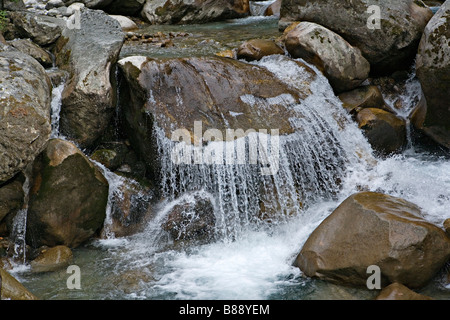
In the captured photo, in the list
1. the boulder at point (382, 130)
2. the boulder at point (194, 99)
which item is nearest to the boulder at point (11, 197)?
the boulder at point (194, 99)

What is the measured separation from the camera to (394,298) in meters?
4.97

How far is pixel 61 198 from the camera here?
21.3 ft

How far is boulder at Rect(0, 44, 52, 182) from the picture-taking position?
5988 millimetres

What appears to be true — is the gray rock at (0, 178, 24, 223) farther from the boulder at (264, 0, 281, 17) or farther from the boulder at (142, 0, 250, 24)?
the boulder at (264, 0, 281, 17)

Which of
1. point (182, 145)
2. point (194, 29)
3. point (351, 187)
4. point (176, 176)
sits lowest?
point (351, 187)

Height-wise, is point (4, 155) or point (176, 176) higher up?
point (4, 155)

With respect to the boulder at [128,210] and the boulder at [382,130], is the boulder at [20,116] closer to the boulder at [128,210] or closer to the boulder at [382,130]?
the boulder at [128,210]

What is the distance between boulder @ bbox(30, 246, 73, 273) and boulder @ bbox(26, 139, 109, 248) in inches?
7.2

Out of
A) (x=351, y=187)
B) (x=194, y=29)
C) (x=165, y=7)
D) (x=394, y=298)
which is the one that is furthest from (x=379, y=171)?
(x=165, y=7)

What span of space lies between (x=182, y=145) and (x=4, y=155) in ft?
8.18

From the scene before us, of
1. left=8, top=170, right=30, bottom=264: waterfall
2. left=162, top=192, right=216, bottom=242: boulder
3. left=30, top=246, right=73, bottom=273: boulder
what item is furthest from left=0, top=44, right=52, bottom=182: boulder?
left=162, top=192, right=216, bottom=242: boulder

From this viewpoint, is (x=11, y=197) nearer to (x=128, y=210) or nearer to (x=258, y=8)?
(x=128, y=210)

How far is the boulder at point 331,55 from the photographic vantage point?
870 cm
